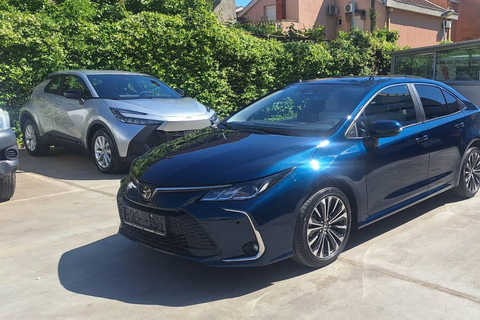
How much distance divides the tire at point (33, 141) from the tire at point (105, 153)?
1.64 metres

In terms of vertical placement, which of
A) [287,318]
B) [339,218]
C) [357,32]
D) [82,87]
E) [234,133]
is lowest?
[287,318]

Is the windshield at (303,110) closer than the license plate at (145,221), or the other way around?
the license plate at (145,221)

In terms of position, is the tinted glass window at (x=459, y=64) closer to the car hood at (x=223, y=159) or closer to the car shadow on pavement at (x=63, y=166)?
the car shadow on pavement at (x=63, y=166)

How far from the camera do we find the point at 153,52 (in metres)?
9.88

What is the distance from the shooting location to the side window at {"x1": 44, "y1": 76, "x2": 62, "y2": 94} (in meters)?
8.26

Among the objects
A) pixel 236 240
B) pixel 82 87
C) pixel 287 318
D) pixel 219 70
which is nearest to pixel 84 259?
pixel 236 240

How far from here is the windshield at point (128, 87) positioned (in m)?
7.61

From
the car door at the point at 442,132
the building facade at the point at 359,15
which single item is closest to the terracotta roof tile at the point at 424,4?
the building facade at the point at 359,15

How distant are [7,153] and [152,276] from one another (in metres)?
2.74

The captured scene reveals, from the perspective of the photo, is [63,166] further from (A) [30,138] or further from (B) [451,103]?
(B) [451,103]

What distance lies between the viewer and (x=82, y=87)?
773cm

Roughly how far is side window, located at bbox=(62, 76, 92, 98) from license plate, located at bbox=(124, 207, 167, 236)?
4.24 m

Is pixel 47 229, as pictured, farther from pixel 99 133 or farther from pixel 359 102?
pixel 359 102

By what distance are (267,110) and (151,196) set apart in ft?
5.90
